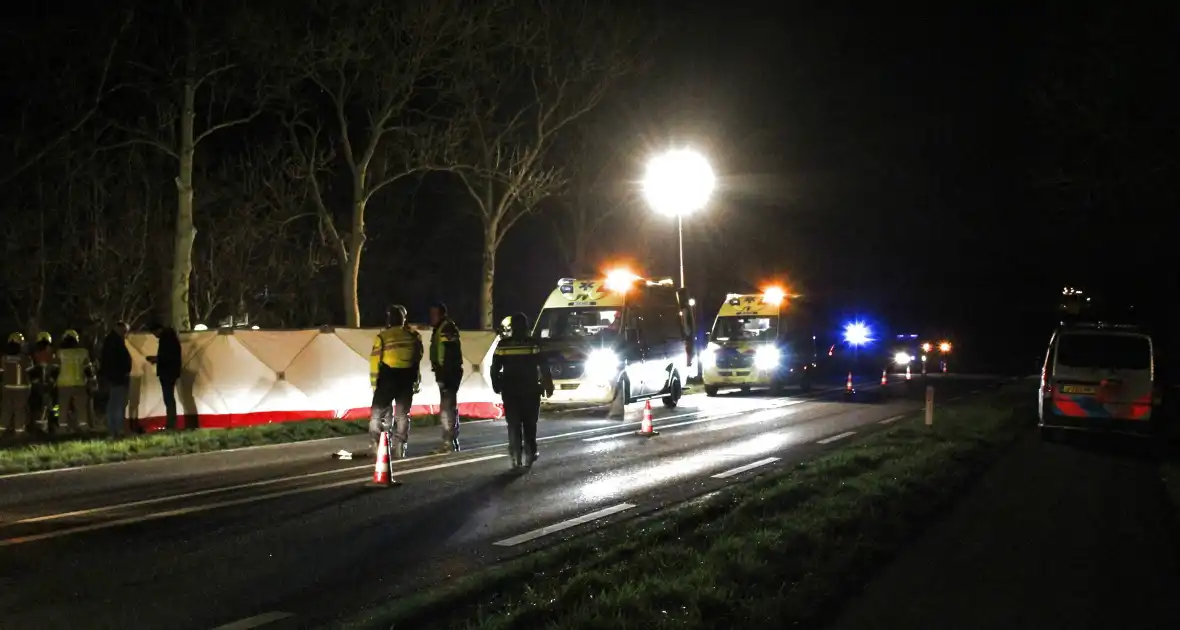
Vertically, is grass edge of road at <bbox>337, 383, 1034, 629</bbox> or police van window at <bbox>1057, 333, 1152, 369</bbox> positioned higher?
police van window at <bbox>1057, 333, 1152, 369</bbox>

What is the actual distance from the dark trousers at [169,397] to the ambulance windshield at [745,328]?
15939 millimetres

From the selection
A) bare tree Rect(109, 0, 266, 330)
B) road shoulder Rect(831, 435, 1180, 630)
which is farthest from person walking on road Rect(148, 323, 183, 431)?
road shoulder Rect(831, 435, 1180, 630)

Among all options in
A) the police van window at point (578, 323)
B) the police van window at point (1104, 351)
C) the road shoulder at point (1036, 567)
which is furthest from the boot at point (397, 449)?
the police van window at point (1104, 351)

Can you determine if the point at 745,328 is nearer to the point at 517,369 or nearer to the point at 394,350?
the point at 517,369

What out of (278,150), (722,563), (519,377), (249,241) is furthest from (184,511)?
(249,241)

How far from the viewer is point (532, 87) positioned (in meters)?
36.4

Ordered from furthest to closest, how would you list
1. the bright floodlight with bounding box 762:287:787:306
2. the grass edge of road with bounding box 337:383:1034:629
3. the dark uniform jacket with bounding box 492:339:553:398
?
1. the bright floodlight with bounding box 762:287:787:306
2. the dark uniform jacket with bounding box 492:339:553:398
3. the grass edge of road with bounding box 337:383:1034:629

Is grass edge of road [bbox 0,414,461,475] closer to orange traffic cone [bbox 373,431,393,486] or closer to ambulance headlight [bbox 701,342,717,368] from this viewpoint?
orange traffic cone [bbox 373,431,393,486]

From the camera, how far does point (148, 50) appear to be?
25250mm

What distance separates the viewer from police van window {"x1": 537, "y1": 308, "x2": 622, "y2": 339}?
22.8m

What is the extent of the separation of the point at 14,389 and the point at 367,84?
1552 centimetres

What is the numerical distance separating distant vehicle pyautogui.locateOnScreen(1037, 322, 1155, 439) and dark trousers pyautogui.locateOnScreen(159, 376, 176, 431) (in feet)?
46.2

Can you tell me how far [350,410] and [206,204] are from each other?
2519cm

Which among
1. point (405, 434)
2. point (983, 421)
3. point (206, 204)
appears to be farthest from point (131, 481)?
point (206, 204)
